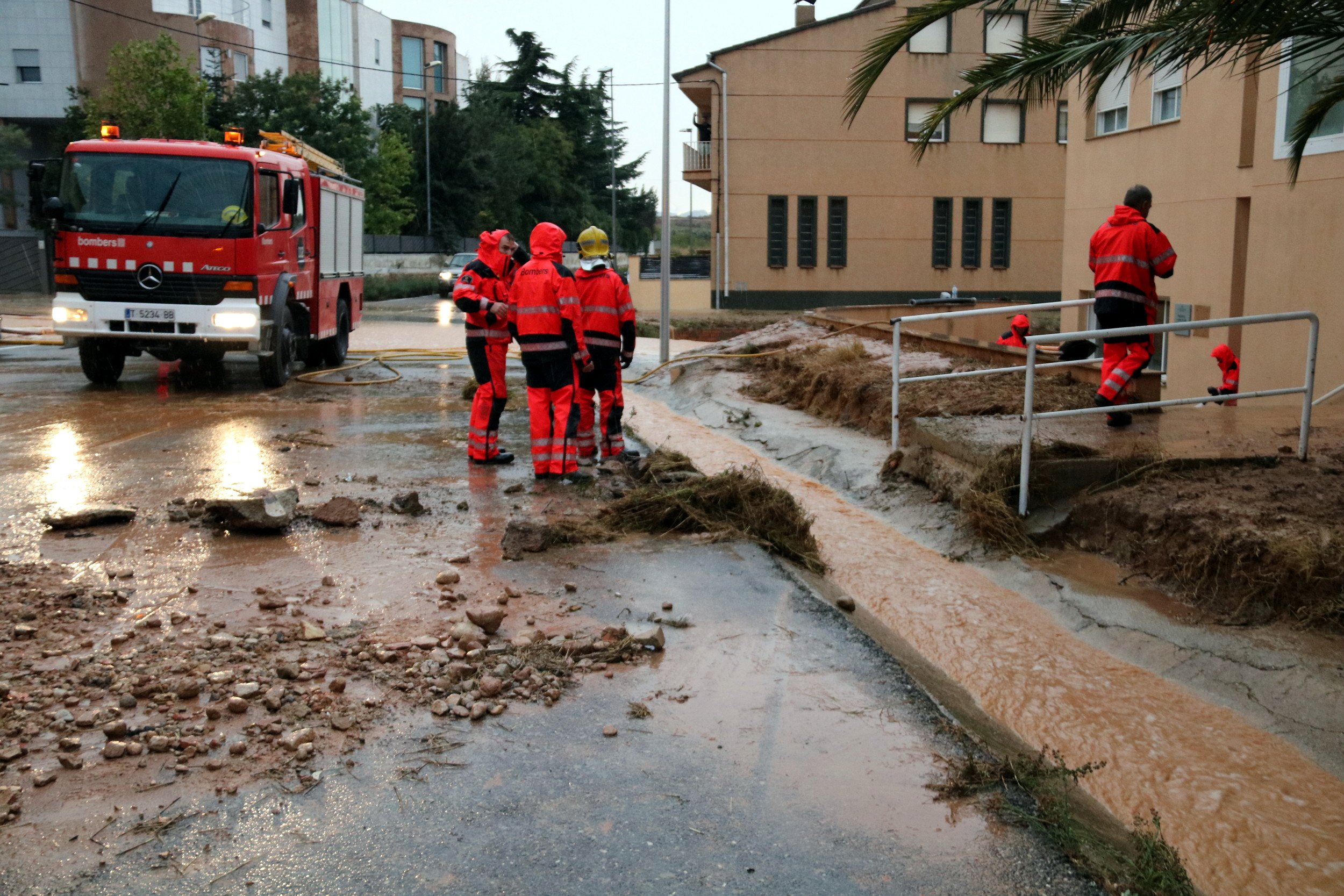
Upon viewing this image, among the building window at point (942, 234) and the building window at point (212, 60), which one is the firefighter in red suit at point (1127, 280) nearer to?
the building window at point (942, 234)

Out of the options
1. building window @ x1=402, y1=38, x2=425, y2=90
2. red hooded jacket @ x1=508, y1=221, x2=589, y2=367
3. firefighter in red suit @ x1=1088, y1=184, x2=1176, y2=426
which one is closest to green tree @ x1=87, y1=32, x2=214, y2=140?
red hooded jacket @ x1=508, y1=221, x2=589, y2=367

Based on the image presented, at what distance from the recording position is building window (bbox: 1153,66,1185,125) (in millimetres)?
15727

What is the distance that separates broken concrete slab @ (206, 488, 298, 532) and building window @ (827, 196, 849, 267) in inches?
1204

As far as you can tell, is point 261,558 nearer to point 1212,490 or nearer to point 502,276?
point 502,276

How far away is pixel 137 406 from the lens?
43.9 ft

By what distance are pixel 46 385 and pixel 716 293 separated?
23.9 m

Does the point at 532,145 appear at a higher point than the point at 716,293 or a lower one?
higher

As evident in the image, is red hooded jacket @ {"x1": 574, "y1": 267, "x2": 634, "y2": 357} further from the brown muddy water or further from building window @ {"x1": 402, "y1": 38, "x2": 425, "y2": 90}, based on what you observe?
building window @ {"x1": 402, "y1": 38, "x2": 425, "y2": 90}

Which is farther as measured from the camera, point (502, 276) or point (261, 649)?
point (502, 276)

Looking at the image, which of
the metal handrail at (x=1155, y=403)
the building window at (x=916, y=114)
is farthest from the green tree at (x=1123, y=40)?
the building window at (x=916, y=114)

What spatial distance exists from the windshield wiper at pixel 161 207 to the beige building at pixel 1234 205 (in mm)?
10091

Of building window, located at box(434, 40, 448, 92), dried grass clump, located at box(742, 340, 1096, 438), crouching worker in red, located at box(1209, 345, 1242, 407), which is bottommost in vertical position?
dried grass clump, located at box(742, 340, 1096, 438)

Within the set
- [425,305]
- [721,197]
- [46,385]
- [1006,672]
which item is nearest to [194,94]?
[425,305]

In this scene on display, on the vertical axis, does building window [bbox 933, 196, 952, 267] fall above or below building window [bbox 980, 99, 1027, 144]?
below
